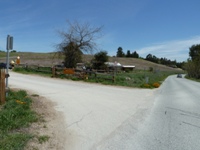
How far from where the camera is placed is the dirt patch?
4665 mm

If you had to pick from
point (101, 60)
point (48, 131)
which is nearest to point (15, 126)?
point (48, 131)

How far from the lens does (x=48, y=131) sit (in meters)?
5.61

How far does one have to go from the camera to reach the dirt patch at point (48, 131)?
4665 mm

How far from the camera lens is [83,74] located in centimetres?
2295

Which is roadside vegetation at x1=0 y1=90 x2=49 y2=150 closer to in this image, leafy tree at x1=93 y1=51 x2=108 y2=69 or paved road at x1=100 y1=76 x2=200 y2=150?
paved road at x1=100 y1=76 x2=200 y2=150

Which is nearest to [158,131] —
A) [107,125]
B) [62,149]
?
[107,125]

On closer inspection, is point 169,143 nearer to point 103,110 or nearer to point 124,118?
point 124,118

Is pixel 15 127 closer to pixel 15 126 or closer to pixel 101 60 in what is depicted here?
pixel 15 126

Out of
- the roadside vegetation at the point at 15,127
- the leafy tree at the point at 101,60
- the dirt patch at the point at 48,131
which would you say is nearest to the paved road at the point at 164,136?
the dirt patch at the point at 48,131

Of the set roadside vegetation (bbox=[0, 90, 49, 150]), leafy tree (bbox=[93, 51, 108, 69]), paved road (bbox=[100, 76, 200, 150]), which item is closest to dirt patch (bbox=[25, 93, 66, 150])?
roadside vegetation (bbox=[0, 90, 49, 150])

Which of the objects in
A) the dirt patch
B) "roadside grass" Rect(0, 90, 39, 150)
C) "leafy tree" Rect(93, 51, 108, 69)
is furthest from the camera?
"leafy tree" Rect(93, 51, 108, 69)

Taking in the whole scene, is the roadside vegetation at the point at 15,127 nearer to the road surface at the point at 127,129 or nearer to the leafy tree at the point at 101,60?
the road surface at the point at 127,129

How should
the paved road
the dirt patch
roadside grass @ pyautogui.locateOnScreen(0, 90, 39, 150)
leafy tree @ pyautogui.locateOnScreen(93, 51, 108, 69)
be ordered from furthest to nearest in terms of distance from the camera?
leafy tree @ pyautogui.locateOnScreen(93, 51, 108, 69) < the paved road < the dirt patch < roadside grass @ pyautogui.locateOnScreen(0, 90, 39, 150)

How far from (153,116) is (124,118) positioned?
4.14ft
